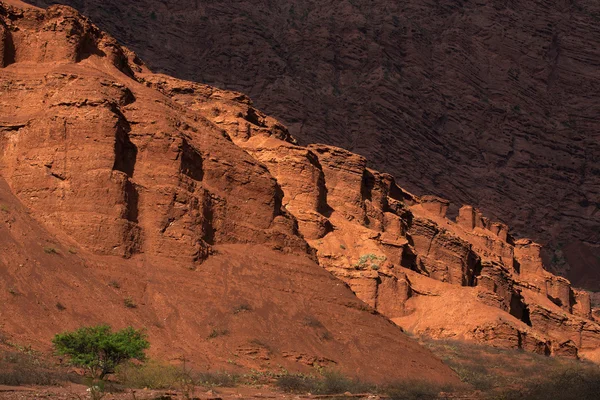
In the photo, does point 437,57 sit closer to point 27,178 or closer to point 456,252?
point 456,252

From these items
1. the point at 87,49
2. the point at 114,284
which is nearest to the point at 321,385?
the point at 114,284

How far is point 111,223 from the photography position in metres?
32.8

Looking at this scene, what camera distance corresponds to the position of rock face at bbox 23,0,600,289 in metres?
120

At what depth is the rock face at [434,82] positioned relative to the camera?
120 metres

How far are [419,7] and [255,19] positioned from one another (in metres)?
26.9

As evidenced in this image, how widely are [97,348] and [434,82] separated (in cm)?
11428

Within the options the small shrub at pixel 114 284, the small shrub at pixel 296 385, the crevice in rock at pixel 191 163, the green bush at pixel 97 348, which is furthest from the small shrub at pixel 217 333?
the crevice in rock at pixel 191 163

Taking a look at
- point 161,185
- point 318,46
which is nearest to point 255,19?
point 318,46

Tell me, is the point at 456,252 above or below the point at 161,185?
above

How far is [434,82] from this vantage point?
136000mm

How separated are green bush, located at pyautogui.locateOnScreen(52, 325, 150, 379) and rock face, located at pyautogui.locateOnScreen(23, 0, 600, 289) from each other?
3368 inches

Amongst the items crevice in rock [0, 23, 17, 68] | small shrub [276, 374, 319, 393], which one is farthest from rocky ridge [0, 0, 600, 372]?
small shrub [276, 374, 319, 393]

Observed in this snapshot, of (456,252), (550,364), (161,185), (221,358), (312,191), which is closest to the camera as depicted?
(221,358)

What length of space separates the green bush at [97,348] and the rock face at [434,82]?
281ft
